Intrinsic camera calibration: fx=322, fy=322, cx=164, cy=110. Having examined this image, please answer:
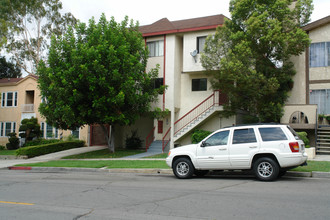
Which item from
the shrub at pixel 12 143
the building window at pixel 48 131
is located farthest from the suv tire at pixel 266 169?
the shrub at pixel 12 143

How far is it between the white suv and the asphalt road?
52 centimetres

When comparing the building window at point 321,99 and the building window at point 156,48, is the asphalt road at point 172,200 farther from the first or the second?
the building window at point 156,48

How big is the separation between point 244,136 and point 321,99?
468 inches

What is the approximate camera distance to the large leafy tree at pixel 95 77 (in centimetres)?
1838

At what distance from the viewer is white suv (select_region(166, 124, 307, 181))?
9.73 m

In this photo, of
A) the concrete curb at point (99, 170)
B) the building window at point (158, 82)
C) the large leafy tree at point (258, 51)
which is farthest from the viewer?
the building window at point (158, 82)

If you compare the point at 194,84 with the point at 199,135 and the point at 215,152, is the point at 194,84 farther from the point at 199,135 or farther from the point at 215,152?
the point at 215,152

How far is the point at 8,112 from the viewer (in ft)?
107

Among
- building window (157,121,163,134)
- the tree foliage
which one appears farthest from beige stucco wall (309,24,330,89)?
the tree foliage

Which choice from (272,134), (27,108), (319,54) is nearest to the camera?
(272,134)

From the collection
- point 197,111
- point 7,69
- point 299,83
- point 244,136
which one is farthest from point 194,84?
point 7,69

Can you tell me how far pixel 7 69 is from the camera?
50.8 meters

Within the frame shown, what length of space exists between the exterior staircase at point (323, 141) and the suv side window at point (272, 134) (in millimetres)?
8552

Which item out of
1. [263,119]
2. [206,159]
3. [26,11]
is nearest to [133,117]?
[263,119]
